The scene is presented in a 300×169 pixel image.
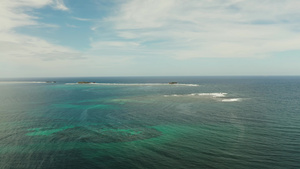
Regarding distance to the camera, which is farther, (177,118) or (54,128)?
(177,118)

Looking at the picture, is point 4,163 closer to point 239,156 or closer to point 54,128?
point 54,128

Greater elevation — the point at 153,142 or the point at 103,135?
the point at 103,135

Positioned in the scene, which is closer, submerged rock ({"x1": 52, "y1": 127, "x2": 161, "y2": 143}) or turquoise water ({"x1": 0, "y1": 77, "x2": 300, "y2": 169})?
turquoise water ({"x1": 0, "y1": 77, "x2": 300, "y2": 169})

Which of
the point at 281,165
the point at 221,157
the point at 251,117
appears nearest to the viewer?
the point at 281,165

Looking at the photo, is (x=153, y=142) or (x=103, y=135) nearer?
(x=153, y=142)

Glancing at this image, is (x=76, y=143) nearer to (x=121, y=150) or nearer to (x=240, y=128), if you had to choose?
(x=121, y=150)

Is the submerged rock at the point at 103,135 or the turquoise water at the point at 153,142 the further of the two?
the submerged rock at the point at 103,135

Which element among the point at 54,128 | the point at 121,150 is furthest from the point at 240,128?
the point at 54,128

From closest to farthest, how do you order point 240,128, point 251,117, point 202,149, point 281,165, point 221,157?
point 281,165 → point 221,157 → point 202,149 → point 240,128 → point 251,117

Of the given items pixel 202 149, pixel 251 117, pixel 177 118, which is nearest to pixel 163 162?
pixel 202 149
